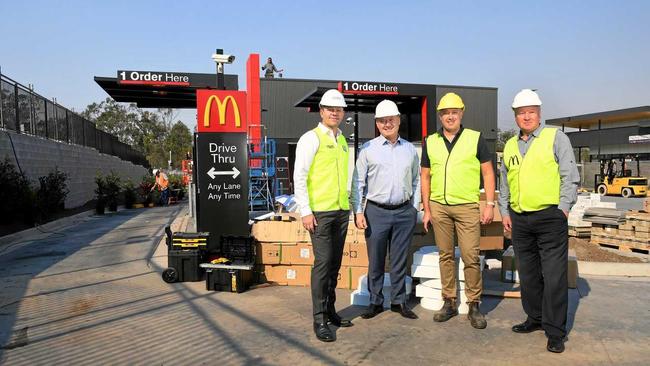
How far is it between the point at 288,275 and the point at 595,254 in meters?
5.73

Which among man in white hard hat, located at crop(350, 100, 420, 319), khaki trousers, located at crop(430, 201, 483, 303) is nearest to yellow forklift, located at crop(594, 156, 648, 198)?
khaki trousers, located at crop(430, 201, 483, 303)

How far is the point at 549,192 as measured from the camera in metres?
3.85

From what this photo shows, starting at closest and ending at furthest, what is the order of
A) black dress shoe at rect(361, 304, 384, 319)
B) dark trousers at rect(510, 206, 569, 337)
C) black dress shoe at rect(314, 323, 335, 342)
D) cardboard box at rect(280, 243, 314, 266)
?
dark trousers at rect(510, 206, 569, 337)
black dress shoe at rect(314, 323, 335, 342)
black dress shoe at rect(361, 304, 384, 319)
cardboard box at rect(280, 243, 314, 266)

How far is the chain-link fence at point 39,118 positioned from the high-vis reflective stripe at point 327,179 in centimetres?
1205

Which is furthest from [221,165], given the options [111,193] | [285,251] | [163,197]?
[163,197]

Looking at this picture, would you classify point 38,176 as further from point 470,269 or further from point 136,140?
point 136,140

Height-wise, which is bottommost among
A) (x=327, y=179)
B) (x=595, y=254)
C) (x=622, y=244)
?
(x=595, y=254)

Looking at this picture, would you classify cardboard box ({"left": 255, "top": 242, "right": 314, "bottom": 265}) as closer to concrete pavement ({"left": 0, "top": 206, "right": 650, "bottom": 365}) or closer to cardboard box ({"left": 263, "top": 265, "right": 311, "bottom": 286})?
cardboard box ({"left": 263, "top": 265, "right": 311, "bottom": 286})

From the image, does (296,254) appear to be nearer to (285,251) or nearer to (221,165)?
(285,251)

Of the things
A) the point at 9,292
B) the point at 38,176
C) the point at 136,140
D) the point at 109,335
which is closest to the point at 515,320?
the point at 109,335

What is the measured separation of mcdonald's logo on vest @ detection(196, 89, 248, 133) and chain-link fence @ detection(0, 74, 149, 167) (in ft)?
29.7

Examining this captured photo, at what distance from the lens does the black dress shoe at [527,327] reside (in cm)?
418

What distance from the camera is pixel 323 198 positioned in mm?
4109

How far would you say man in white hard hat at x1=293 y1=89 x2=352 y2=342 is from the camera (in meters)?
4.06
